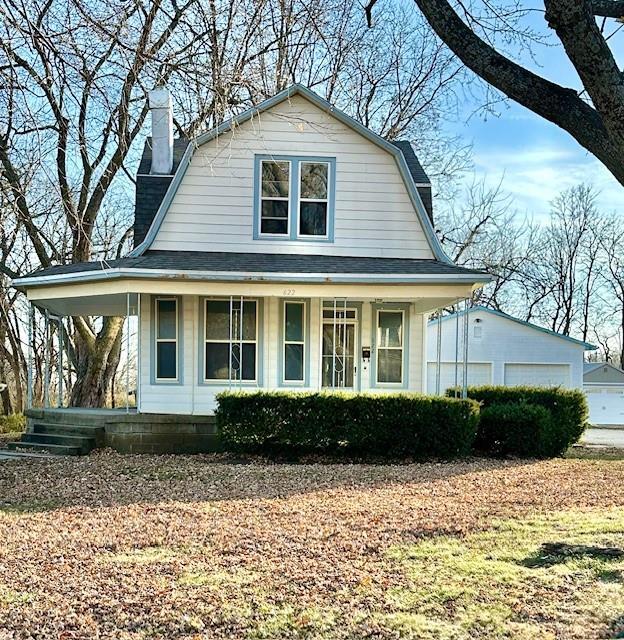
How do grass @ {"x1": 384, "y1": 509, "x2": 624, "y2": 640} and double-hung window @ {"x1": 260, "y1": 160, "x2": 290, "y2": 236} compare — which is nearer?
grass @ {"x1": 384, "y1": 509, "x2": 624, "y2": 640}

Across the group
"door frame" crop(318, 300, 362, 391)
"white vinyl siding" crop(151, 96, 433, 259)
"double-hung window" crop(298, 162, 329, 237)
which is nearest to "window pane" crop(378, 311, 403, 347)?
"door frame" crop(318, 300, 362, 391)

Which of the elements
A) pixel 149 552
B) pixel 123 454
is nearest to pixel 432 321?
pixel 123 454

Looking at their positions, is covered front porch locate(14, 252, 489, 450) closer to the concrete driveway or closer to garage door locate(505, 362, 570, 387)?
the concrete driveway

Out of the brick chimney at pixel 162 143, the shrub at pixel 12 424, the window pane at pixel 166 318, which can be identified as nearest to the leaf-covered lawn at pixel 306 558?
the window pane at pixel 166 318

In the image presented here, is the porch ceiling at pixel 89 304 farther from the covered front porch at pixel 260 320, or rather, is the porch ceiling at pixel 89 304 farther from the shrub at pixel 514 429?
the shrub at pixel 514 429

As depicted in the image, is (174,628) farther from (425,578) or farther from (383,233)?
(383,233)

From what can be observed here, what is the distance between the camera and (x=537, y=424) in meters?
12.8

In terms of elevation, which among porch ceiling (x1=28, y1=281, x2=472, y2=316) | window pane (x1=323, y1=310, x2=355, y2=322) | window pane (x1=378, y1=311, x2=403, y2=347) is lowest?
window pane (x1=378, y1=311, x2=403, y2=347)

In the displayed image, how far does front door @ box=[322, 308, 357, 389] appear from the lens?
1395cm

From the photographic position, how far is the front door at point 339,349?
13.9 meters

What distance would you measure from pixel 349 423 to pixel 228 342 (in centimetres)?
317

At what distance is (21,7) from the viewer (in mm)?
6195

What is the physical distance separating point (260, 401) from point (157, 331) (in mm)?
2910

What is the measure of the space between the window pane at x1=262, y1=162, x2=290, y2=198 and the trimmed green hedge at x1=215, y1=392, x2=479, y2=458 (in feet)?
14.9
